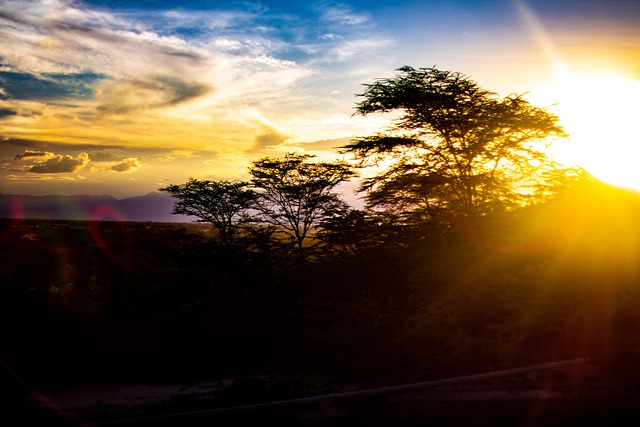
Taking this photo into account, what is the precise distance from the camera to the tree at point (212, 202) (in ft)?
103

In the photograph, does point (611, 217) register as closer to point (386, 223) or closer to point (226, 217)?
point (386, 223)

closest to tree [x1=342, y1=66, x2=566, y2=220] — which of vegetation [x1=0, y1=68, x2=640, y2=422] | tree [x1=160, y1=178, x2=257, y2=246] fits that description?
vegetation [x1=0, y1=68, x2=640, y2=422]

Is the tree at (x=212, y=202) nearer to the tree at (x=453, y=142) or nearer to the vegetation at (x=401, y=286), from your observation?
the vegetation at (x=401, y=286)

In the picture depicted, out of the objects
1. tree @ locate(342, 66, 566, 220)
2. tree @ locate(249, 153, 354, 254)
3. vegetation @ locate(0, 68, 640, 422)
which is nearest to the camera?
vegetation @ locate(0, 68, 640, 422)

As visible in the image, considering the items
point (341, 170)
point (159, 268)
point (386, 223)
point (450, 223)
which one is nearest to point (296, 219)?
point (341, 170)

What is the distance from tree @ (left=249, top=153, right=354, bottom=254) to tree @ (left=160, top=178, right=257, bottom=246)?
5352 mm

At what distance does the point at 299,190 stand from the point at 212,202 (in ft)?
29.2

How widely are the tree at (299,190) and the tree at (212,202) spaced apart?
5352 mm

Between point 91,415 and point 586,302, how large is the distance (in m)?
9.28

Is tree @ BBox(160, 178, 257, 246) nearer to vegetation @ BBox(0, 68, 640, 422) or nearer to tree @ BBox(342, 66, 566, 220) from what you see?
vegetation @ BBox(0, 68, 640, 422)

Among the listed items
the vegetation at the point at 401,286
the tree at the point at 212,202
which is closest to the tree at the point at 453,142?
the vegetation at the point at 401,286

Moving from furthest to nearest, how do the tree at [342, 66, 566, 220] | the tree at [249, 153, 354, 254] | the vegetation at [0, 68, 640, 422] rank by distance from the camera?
1. the tree at [249, 153, 354, 254]
2. the tree at [342, 66, 566, 220]
3. the vegetation at [0, 68, 640, 422]

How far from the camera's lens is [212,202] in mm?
32094

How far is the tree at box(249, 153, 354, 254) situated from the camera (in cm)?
2525
